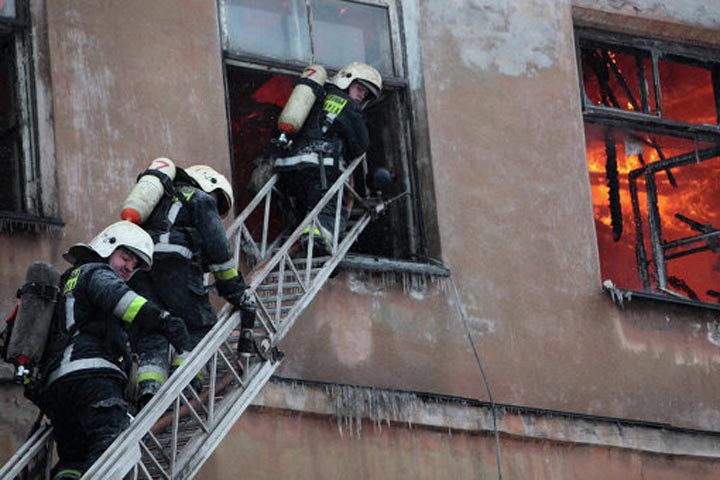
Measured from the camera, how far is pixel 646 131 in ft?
56.4

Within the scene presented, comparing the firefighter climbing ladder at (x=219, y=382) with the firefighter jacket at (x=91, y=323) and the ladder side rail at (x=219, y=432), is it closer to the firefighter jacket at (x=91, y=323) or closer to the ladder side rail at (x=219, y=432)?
the ladder side rail at (x=219, y=432)

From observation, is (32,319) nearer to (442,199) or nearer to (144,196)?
(144,196)

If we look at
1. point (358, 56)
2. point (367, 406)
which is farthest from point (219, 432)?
point (358, 56)

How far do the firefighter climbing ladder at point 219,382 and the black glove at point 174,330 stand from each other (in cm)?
21

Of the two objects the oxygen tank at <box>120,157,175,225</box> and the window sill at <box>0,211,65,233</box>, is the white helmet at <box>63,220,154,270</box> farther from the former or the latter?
the window sill at <box>0,211,65,233</box>

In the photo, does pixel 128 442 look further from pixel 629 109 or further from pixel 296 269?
pixel 629 109

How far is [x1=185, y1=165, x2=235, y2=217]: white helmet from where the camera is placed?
12.8 m

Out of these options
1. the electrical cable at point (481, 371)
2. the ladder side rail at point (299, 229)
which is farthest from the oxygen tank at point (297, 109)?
the electrical cable at point (481, 371)

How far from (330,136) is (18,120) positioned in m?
2.39

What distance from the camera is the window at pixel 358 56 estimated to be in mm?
15023

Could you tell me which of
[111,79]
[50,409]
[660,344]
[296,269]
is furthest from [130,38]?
[660,344]

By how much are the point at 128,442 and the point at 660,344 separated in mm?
6500

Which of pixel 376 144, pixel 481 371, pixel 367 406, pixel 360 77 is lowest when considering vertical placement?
pixel 367 406

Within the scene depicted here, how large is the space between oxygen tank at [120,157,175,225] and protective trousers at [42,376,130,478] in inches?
56.3
